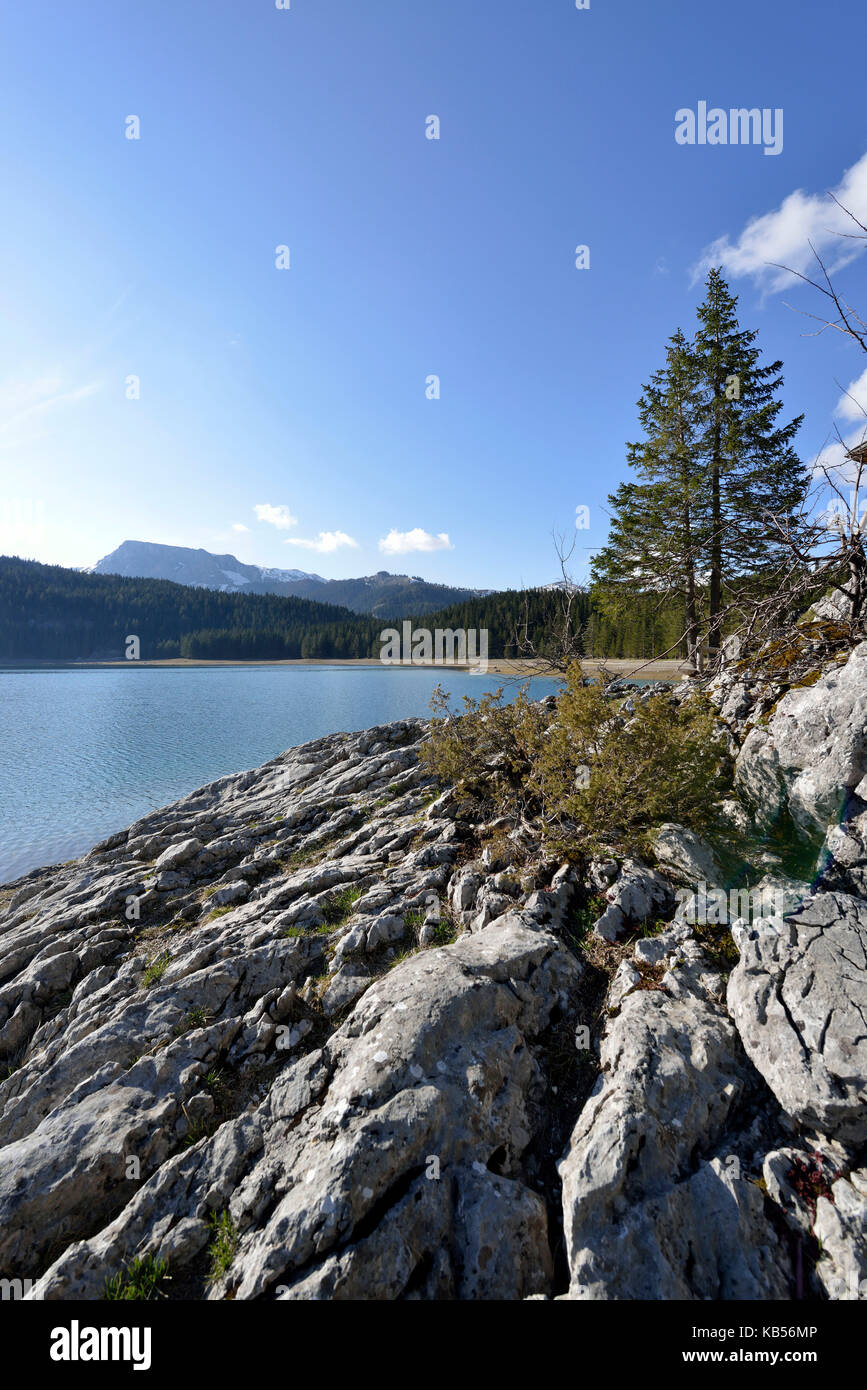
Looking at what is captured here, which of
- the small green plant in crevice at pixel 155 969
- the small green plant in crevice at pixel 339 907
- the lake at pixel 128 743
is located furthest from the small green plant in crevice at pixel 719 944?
the lake at pixel 128 743

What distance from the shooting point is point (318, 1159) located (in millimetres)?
4441

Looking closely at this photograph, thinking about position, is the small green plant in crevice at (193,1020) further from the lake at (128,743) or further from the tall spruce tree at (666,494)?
the tall spruce tree at (666,494)

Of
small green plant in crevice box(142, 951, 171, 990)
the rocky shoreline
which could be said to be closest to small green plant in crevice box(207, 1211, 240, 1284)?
the rocky shoreline

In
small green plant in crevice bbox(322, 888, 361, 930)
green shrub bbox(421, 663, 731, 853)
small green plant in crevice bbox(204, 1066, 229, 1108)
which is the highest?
green shrub bbox(421, 663, 731, 853)

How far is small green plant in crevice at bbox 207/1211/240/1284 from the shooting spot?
416cm

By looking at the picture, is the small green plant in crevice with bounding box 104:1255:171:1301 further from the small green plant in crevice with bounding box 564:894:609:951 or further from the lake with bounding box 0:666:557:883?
the lake with bounding box 0:666:557:883

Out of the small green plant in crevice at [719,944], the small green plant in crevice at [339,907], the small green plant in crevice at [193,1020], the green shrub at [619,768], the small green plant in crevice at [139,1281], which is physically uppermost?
the green shrub at [619,768]

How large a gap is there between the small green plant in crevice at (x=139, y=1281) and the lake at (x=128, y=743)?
1174 cm

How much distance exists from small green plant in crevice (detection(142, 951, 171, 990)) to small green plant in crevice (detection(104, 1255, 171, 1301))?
400 centimetres

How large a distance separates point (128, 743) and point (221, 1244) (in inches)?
1339

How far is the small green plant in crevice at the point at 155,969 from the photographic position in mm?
7969

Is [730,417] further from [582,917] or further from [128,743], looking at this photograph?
[128,743]

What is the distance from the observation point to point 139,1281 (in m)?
4.18
